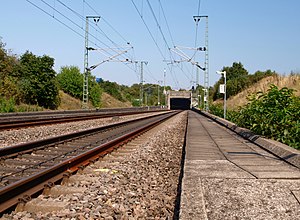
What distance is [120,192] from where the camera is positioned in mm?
6785

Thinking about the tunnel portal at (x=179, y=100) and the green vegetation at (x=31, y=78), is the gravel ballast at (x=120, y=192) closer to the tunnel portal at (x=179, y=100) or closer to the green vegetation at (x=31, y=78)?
the green vegetation at (x=31, y=78)

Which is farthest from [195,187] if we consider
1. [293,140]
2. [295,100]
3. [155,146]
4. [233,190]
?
[295,100]

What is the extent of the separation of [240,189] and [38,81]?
168ft

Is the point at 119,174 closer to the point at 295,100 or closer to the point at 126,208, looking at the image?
the point at 126,208

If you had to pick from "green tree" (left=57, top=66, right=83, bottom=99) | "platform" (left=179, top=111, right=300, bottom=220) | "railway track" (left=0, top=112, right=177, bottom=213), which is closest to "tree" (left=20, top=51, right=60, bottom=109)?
"green tree" (left=57, top=66, right=83, bottom=99)

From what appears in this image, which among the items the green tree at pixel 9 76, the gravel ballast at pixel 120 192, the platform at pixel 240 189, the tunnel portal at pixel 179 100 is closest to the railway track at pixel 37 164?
the gravel ballast at pixel 120 192

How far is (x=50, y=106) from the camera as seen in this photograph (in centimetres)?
5759

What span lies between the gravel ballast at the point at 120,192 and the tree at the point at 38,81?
4526cm

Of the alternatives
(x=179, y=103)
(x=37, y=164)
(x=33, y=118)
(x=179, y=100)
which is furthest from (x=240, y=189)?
(x=179, y=103)

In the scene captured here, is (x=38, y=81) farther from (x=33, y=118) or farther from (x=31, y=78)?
(x=33, y=118)

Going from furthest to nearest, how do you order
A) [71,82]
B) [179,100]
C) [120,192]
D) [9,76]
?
[179,100], [71,82], [9,76], [120,192]

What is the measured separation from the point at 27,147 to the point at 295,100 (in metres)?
9.32

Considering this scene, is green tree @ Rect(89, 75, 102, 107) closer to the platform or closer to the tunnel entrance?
the tunnel entrance

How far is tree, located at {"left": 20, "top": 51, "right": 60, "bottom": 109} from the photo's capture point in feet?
176
